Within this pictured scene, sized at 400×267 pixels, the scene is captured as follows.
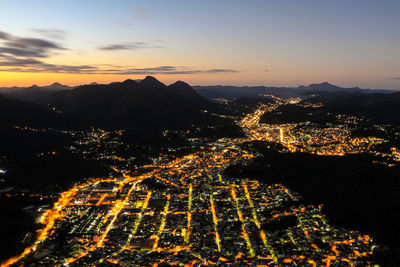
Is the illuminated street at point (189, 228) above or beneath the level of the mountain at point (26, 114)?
beneath

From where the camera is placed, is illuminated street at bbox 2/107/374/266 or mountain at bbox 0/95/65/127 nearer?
illuminated street at bbox 2/107/374/266

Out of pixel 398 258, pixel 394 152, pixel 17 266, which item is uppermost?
pixel 394 152

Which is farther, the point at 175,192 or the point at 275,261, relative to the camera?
the point at 175,192

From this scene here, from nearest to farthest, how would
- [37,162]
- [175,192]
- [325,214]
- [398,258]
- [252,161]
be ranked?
1. [398,258]
2. [325,214]
3. [175,192]
4. [37,162]
5. [252,161]

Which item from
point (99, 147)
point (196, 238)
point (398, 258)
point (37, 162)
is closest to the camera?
point (398, 258)

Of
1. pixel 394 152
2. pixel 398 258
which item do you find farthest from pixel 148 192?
pixel 394 152

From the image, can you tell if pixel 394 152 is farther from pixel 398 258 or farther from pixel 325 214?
pixel 398 258

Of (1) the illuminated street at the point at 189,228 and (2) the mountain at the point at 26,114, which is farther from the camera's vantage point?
(2) the mountain at the point at 26,114

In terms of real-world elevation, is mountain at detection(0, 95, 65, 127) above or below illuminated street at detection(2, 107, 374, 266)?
above

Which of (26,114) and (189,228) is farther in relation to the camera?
(26,114)

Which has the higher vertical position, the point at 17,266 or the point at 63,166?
the point at 63,166

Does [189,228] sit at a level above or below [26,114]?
below
